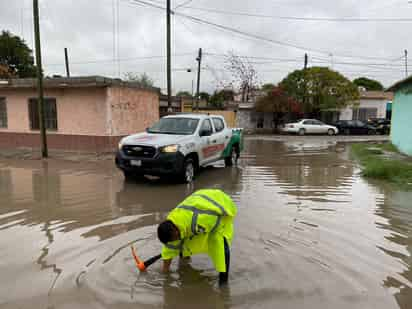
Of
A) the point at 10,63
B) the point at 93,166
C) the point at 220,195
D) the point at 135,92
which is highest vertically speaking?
the point at 10,63

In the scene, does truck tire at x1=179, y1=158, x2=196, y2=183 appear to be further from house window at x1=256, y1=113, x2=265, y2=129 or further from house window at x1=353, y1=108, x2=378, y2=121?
house window at x1=353, y1=108, x2=378, y2=121

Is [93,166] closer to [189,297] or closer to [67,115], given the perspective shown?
[67,115]

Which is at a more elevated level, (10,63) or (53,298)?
(10,63)

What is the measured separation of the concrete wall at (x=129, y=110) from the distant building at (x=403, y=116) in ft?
37.0

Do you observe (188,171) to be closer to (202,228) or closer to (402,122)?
(202,228)

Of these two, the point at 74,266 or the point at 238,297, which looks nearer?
the point at 238,297

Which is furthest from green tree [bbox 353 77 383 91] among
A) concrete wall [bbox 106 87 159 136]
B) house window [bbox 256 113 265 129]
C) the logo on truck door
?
the logo on truck door

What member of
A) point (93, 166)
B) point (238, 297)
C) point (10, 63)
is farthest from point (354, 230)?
point (10, 63)

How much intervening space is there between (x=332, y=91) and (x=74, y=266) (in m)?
30.7

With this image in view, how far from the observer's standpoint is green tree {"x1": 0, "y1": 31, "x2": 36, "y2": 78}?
3931 cm

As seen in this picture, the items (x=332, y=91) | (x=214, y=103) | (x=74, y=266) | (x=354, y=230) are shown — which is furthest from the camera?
(x=214, y=103)

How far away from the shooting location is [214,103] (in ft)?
142

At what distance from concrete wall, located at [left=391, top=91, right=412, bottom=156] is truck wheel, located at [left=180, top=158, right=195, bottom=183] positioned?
31.7ft

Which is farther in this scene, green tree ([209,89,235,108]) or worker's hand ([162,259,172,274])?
green tree ([209,89,235,108])
